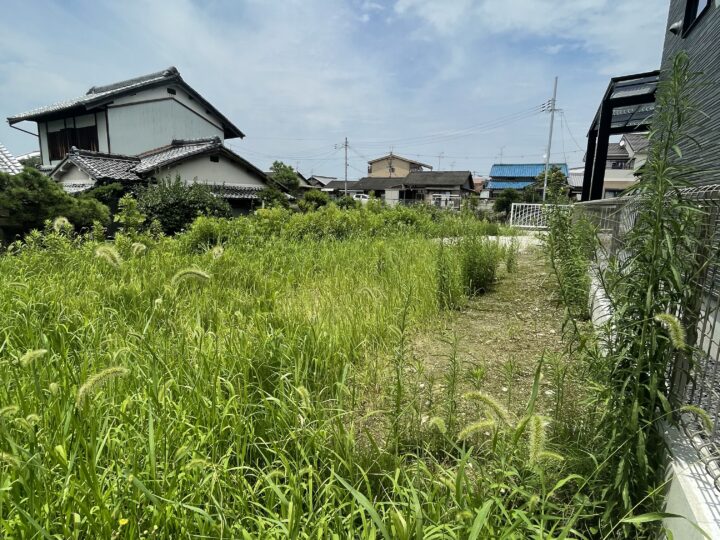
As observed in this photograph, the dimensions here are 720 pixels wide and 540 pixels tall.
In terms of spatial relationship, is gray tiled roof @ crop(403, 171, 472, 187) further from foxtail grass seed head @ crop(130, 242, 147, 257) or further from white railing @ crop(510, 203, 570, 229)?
foxtail grass seed head @ crop(130, 242, 147, 257)

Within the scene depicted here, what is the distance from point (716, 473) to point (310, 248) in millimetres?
5010

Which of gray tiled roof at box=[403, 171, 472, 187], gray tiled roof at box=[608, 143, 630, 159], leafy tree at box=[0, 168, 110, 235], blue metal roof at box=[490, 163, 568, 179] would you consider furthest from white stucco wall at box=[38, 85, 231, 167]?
blue metal roof at box=[490, 163, 568, 179]

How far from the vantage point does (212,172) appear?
16031 millimetres

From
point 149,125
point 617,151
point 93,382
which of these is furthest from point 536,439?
point 617,151

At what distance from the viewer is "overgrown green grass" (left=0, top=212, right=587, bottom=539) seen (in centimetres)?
110

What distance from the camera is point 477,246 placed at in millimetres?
4836

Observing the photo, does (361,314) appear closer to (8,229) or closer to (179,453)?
(179,453)

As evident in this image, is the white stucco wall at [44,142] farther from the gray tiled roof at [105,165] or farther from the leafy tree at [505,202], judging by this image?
the leafy tree at [505,202]

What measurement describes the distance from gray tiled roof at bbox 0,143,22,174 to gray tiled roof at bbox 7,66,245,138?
5423 mm

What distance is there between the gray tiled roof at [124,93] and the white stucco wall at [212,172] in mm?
4879

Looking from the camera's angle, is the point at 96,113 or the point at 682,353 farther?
the point at 96,113

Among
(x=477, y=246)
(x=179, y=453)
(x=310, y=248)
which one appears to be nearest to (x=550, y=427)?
(x=179, y=453)

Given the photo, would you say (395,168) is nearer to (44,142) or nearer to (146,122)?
(146,122)

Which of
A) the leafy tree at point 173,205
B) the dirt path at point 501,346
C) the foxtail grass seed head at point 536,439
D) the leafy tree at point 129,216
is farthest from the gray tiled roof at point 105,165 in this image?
the foxtail grass seed head at point 536,439
